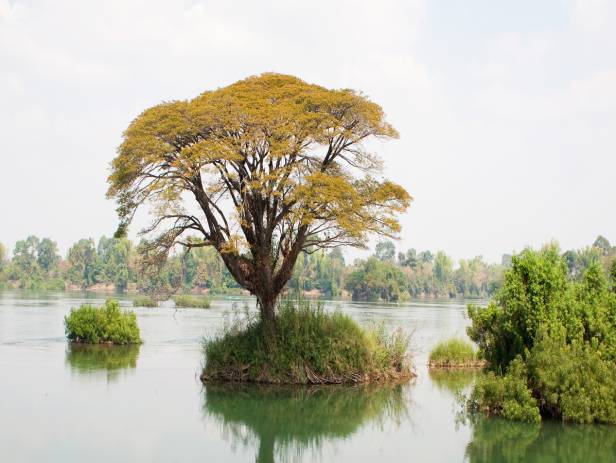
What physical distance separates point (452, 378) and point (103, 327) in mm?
14783

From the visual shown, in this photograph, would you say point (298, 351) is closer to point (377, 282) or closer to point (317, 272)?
point (377, 282)

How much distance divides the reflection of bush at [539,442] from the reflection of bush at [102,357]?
437 inches

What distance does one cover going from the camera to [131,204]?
20672 millimetres

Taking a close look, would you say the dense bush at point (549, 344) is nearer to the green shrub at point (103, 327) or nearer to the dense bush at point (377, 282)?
the green shrub at point (103, 327)

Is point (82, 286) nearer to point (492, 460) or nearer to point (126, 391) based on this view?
point (126, 391)

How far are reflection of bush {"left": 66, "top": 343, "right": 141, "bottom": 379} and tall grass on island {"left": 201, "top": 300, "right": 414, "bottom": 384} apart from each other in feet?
12.0

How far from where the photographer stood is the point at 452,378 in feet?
71.4

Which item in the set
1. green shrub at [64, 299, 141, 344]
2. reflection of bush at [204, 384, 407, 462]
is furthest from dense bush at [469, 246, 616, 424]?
green shrub at [64, 299, 141, 344]

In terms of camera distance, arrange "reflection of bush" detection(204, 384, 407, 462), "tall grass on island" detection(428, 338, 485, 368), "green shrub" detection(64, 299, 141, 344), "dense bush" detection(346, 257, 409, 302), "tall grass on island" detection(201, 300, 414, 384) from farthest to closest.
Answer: "dense bush" detection(346, 257, 409, 302), "green shrub" detection(64, 299, 141, 344), "tall grass on island" detection(428, 338, 485, 368), "tall grass on island" detection(201, 300, 414, 384), "reflection of bush" detection(204, 384, 407, 462)

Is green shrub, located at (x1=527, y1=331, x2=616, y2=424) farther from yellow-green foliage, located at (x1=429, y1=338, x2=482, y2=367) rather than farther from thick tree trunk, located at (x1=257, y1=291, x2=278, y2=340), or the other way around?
yellow-green foliage, located at (x1=429, y1=338, x2=482, y2=367)

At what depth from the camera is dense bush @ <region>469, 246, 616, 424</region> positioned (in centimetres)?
1455

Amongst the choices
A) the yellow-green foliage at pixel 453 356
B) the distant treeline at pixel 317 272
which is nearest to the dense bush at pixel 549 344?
the yellow-green foliage at pixel 453 356

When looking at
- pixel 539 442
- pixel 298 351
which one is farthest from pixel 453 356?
pixel 539 442

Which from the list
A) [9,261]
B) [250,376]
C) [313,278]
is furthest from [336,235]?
[9,261]
